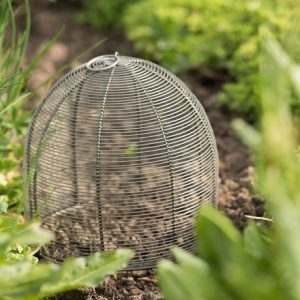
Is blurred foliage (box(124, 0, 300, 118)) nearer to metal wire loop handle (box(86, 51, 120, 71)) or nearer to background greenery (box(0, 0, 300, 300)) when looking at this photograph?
background greenery (box(0, 0, 300, 300))

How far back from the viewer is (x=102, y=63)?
125 inches

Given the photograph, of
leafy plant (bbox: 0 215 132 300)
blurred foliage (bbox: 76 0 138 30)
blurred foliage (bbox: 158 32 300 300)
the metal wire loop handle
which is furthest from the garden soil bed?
blurred foliage (bbox: 158 32 300 300)

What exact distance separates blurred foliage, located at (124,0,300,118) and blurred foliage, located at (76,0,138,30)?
0.76 meters

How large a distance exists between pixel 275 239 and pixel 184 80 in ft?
11.4

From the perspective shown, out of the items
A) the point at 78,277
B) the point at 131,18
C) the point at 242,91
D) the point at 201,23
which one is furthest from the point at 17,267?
the point at 131,18

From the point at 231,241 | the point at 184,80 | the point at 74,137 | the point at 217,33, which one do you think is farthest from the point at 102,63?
the point at 184,80

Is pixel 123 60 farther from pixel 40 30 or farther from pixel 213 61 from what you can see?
pixel 40 30

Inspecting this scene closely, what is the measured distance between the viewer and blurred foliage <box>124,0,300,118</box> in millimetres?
4289

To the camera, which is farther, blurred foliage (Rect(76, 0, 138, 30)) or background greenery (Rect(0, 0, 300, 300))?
blurred foliage (Rect(76, 0, 138, 30))

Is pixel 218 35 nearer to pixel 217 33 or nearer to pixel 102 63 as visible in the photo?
pixel 217 33

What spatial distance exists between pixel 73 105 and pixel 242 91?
5.08 ft

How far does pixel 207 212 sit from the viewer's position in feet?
6.12

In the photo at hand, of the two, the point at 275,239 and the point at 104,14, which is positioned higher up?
the point at 104,14

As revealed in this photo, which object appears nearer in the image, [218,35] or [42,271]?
[42,271]
